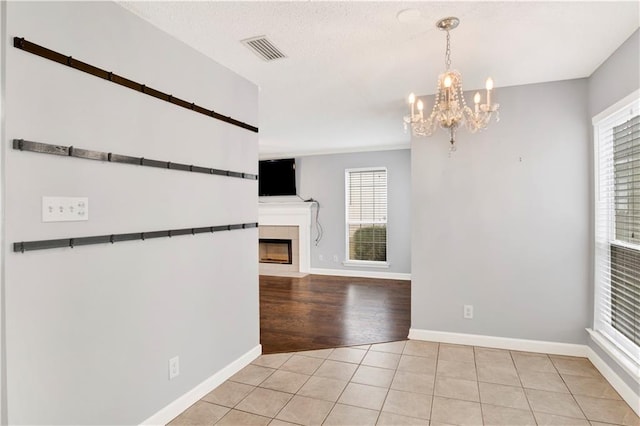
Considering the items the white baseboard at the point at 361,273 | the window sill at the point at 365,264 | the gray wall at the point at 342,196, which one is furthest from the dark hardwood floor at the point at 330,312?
the gray wall at the point at 342,196

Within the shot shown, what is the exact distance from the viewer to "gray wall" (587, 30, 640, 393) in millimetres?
2275

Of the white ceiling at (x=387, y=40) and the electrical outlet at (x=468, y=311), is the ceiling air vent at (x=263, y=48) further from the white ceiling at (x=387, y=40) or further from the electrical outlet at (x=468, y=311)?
the electrical outlet at (x=468, y=311)

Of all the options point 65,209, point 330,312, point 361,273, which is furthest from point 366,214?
point 65,209

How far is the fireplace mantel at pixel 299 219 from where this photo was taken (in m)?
7.05

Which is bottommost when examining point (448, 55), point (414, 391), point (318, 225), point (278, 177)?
point (414, 391)

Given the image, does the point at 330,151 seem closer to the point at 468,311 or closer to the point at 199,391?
the point at 468,311

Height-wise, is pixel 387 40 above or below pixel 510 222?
above

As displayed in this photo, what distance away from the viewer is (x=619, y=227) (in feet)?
8.79

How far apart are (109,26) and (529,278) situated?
3.62 meters

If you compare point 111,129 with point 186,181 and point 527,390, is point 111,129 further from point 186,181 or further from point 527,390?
point 527,390

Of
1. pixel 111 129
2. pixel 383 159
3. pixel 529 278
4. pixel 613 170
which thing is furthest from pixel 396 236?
pixel 111 129

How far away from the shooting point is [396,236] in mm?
6512

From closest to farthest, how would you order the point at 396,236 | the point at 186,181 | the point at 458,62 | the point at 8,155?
the point at 8,155
the point at 186,181
the point at 458,62
the point at 396,236

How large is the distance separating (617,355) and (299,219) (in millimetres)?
5276
